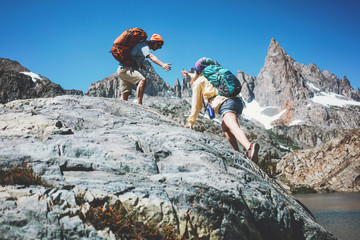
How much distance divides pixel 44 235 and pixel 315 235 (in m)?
5.37

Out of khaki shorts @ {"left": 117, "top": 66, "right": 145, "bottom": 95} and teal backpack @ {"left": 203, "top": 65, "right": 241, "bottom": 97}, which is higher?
khaki shorts @ {"left": 117, "top": 66, "right": 145, "bottom": 95}

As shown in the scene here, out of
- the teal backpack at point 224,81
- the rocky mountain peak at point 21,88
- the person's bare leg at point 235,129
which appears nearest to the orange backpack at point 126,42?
the teal backpack at point 224,81

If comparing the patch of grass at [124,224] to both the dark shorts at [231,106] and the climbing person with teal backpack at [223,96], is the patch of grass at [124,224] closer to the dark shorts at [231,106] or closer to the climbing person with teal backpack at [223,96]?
the climbing person with teal backpack at [223,96]

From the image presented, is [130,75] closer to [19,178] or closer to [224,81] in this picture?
[224,81]

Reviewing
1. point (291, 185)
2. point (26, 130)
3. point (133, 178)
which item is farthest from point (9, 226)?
point (291, 185)

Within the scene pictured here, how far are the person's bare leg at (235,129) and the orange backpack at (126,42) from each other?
191 inches

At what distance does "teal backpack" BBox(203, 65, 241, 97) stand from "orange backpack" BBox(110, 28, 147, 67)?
3.81m

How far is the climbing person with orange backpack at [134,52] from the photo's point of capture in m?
9.22

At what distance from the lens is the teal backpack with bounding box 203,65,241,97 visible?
6711 millimetres

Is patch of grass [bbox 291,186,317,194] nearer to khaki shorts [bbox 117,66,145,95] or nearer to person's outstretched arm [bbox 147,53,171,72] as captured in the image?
khaki shorts [bbox 117,66,145,95]

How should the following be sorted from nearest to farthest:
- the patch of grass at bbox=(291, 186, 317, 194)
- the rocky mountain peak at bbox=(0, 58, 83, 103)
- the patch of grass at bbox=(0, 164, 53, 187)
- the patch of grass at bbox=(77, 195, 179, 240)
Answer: the patch of grass at bbox=(77, 195, 179, 240) → the patch of grass at bbox=(0, 164, 53, 187) → the patch of grass at bbox=(291, 186, 317, 194) → the rocky mountain peak at bbox=(0, 58, 83, 103)

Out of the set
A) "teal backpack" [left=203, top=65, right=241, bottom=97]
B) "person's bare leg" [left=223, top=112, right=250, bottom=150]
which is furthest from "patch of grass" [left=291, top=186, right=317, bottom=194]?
"teal backpack" [left=203, top=65, right=241, bottom=97]

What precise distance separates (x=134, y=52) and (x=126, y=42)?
46 cm

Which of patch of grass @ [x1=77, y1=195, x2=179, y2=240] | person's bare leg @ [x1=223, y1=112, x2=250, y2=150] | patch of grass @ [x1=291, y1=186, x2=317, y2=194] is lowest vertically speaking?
patch of grass @ [x1=291, y1=186, x2=317, y2=194]
